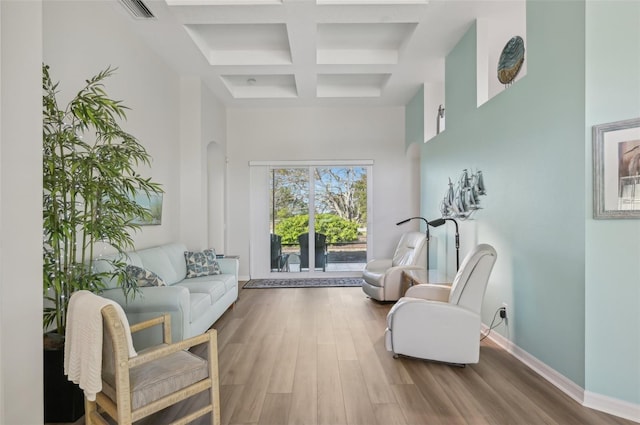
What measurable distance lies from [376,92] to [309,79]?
1365 mm

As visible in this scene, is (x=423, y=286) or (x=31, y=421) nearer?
(x=31, y=421)

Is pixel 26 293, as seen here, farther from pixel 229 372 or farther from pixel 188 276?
pixel 188 276

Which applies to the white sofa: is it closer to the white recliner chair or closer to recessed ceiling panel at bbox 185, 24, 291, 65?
the white recliner chair

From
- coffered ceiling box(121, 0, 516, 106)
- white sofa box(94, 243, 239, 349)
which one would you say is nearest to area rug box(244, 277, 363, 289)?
white sofa box(94, 243, 239, 349)

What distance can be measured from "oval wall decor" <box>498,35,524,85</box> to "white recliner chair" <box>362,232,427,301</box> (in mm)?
2139

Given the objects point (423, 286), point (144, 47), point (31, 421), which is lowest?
point (31, 421)

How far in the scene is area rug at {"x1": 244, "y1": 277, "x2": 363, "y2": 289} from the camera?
5.61 meters

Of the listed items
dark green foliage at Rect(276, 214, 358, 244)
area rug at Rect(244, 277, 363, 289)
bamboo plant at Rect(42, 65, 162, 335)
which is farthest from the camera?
dark green foliage at Rect(276, 214, 358, 244)

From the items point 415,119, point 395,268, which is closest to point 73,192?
point 395,268

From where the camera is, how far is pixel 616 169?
200 cm

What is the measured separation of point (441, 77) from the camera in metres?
4.88

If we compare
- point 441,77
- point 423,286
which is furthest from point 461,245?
point 441,77

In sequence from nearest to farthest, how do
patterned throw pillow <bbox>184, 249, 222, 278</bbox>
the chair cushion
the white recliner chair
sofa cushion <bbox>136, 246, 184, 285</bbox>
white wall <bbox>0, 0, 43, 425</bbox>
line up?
white wall <bbox>0, 0, 43, 425</bbox> < the chair cushion < sofa cushion <bbox>136, 246, 184, 285</bbox> < patterned throw pillow <bbox>184, 249, 222, 278</bbox> < the white recliner chair

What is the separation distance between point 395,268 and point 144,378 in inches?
134
